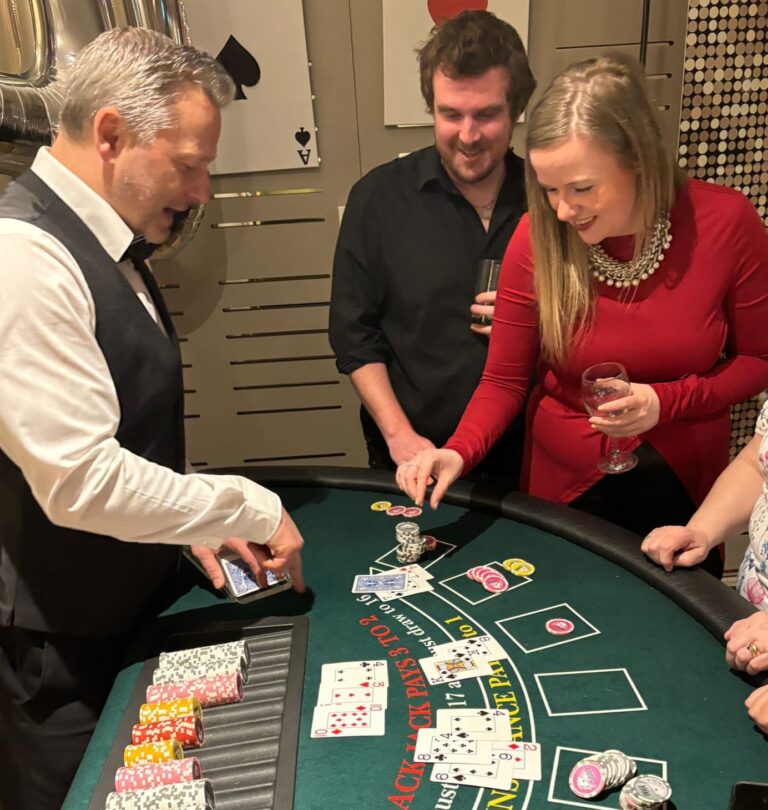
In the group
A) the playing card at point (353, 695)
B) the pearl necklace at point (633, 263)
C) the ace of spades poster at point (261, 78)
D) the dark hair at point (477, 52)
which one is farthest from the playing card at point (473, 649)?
the ace of spades poster at point (261, 78)

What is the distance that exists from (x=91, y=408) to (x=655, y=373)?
3.95 feet

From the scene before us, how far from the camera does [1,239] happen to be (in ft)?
4.04

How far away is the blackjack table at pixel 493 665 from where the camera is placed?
3.73ft

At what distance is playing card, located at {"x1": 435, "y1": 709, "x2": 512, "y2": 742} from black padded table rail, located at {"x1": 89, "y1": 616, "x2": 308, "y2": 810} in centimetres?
23

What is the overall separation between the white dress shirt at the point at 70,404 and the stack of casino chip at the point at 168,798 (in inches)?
15.8

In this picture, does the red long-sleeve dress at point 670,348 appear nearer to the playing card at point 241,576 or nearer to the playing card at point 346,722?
the playing card at point 241,576

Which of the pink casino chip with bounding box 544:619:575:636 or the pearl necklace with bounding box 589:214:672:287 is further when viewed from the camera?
the pearl necklace with bounding box 589:214:672:287

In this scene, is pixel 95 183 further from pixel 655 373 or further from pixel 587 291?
pixel 655 373

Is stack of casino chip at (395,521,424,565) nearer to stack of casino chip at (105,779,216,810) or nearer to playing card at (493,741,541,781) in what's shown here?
playing card at (493,741,541,781)

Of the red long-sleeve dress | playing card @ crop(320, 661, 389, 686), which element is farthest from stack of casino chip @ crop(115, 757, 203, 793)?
the red long-sleeve dress

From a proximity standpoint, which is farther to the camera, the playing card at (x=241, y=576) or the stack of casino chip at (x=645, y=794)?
the playing card at (x=241, y=576)

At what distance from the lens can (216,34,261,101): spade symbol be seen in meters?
2.94

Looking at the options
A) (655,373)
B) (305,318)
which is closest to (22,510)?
(655,373)

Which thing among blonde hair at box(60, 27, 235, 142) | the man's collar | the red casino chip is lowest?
the red casino chip
